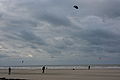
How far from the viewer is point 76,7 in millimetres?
25531

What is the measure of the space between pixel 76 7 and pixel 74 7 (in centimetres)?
22

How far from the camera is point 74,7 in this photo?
25.6 meters
